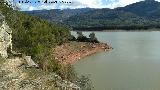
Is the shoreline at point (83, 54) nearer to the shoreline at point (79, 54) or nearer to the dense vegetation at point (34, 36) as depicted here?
the shoreline at point (79, 54)

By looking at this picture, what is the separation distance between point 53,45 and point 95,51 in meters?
11.0

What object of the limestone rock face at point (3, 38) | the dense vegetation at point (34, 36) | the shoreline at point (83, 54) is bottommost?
the shoreline at point (83, 54)

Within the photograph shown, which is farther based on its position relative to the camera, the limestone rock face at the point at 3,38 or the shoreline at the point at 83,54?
the shoreline at the point at 83,54

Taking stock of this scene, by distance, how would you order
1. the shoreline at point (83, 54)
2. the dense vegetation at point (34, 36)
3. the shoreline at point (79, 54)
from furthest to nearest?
1. the shoreline at point (83, 54)
2. the shoreline at point (79, 54)
3. the dense vegetation at point (34, 36)

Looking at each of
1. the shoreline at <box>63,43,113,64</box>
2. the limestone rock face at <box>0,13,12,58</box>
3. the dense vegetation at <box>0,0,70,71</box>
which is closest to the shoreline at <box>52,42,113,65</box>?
the shoreline at <box>63,43,113,64</box>

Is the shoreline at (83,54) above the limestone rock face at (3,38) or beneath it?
beneath

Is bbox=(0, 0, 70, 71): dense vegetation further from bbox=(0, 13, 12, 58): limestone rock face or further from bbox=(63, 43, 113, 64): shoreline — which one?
bbox=(0, 13, 12, 58): limestone rock face

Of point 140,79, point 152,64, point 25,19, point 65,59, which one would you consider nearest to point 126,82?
point 140,79

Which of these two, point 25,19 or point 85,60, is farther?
point 25,19

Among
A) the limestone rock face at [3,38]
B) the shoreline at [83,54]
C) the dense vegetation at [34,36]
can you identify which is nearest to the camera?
the limestone rock face at [3,38]

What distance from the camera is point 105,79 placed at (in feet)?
120

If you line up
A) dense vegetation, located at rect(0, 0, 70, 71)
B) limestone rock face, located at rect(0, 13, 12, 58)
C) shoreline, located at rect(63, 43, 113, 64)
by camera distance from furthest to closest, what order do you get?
shoreline, located at rect(63, 43, 113, 64)
dense vegetation, located at rect(0, 0, 70, 71)
limestone rock face, located at rect(0, 13, 12, 58)

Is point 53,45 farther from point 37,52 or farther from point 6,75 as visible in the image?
point 6,75

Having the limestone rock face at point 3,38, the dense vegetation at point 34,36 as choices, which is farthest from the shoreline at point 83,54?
the limestone rock face at point 3,38
